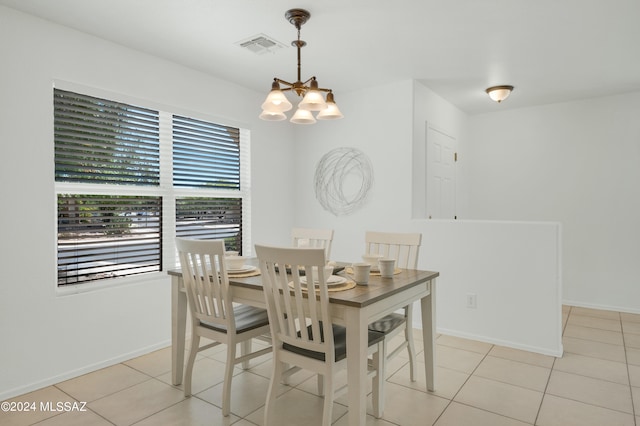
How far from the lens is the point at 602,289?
4453mm

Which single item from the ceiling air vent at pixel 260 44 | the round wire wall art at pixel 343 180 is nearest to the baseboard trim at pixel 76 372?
the round wire wall art at pixel 343 180

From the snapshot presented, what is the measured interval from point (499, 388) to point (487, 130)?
3569 millimetres

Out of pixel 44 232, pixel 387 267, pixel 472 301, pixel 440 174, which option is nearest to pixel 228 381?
pixel 387 267

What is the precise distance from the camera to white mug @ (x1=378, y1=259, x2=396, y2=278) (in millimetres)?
2275

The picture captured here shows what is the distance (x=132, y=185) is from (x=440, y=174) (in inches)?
124

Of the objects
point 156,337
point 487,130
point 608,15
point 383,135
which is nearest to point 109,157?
point 156,337

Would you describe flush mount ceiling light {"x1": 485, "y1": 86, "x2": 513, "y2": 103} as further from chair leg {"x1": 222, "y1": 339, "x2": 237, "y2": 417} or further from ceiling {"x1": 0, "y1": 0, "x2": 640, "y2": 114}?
chair leg {"x1": 222, "y1": 339, "x2": 237, "y2": 417}

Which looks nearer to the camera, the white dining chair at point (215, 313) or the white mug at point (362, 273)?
the white mug at point (362, 273)

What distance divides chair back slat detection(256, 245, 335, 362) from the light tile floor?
0.56 metres

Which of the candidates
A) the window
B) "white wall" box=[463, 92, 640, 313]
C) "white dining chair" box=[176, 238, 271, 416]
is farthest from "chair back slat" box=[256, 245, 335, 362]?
"white wall" box=[463, 92, 640, 313]

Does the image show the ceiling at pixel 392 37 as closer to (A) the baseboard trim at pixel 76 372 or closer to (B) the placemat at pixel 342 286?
(B) the placemat at pixel 342 286

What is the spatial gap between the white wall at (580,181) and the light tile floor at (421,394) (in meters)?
1.39

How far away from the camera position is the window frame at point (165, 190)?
109 inches

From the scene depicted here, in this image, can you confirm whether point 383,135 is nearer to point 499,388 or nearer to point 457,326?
point 457,326
